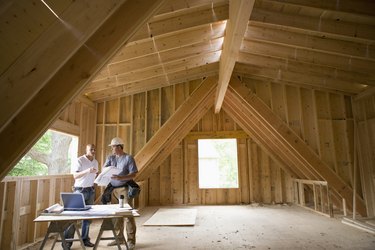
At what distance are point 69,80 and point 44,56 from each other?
0.45 m

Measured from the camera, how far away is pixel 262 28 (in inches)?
157

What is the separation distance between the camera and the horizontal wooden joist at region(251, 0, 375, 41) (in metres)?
3.39

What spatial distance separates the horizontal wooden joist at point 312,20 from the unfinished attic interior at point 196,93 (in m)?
0.01

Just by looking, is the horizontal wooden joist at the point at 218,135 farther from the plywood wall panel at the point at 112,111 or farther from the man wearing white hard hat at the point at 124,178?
the man wearing white hard hat at the point at 124,178

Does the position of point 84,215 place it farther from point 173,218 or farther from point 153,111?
point 153,111

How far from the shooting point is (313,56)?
14.5ft

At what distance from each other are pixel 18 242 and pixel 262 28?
15.8ft

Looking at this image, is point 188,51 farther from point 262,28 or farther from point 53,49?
point 53,49

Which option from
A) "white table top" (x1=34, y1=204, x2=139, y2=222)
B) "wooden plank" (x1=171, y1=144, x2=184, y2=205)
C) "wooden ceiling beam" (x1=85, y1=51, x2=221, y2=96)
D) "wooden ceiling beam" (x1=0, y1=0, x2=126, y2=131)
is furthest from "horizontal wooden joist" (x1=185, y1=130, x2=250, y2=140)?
"wooden ceiling beam" (x1=0, y1=0, x2=126, y2=131)

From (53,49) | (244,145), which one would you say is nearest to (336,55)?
(244,145)

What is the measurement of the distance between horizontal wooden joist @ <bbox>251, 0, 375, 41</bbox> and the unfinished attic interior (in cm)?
1

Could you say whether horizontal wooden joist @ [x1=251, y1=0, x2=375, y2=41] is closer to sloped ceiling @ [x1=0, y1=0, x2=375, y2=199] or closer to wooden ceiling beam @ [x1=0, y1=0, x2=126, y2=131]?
sloped ceiling @ [x1=0, y1=0, x2=375, y2=199]

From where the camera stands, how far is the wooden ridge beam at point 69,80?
1.46 m

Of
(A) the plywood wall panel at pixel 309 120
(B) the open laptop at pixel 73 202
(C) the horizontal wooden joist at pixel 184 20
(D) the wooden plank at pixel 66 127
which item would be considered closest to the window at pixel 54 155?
(D) the wooden plank at pixel 66 127
